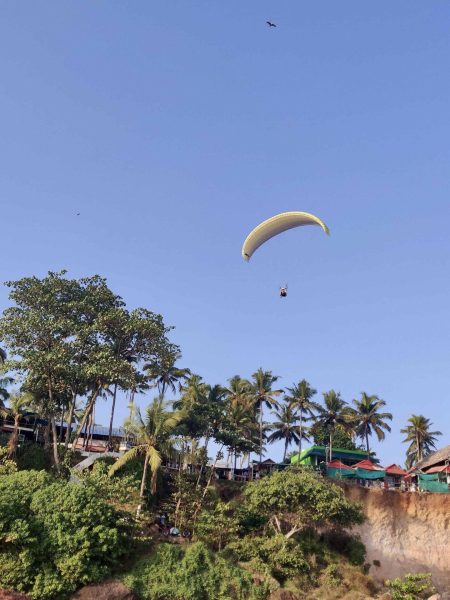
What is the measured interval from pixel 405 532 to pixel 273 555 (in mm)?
12556

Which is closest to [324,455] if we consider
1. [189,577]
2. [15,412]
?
[189,577]

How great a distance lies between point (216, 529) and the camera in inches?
1118

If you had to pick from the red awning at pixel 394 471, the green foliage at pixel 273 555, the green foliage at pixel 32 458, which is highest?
the red awning at pixel 394 471

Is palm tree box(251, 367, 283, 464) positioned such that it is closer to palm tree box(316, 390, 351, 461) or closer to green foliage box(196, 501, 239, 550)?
palm tree box(316, 390, 351, 461)

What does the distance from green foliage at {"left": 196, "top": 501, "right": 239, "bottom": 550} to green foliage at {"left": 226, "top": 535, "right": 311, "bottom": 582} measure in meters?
0.70

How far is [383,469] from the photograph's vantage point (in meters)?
40.6

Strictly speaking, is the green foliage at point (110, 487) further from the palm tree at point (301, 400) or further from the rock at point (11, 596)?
the palm tree at point (301, 400)

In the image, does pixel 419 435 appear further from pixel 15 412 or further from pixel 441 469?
pixel 15 412

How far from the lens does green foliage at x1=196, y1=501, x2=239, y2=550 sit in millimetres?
28266

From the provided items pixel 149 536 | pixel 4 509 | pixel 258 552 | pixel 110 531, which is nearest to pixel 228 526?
pixel 258 552

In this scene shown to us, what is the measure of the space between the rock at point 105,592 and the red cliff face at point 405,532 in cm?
1749

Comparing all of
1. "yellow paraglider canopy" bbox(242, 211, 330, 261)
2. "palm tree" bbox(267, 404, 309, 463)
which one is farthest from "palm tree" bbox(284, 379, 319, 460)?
"yellow paraglider canopy" bbox(242, 211, 330, 261)

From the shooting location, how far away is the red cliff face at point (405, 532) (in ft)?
113

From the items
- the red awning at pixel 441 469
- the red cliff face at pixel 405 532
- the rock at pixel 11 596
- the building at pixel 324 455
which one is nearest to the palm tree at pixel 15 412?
the rock at pixel 11 596
